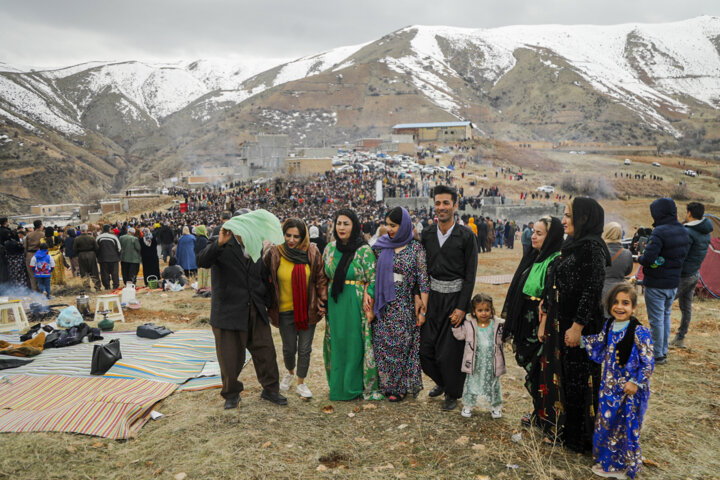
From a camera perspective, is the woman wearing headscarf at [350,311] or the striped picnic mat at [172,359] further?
the striped picnic mat at [172,359]

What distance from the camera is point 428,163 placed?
48.1m

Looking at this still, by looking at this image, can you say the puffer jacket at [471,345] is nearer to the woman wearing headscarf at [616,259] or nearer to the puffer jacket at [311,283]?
the puffer jacket at [311,283]

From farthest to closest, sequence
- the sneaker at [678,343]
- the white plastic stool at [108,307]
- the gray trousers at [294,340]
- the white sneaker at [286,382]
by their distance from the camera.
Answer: the white plastic stool at [108,307] → the sneaker at [678,343] → the white sneaker at [286,382] → the gray trousers at [294,340]

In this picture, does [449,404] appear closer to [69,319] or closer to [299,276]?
[299,276]

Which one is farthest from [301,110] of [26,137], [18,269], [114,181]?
[18,269]

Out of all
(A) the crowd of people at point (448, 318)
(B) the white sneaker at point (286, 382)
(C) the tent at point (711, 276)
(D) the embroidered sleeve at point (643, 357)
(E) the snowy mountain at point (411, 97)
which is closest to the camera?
(D) the embroidered sleeve at point (643, 357)

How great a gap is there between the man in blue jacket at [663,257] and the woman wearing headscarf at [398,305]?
2293mm

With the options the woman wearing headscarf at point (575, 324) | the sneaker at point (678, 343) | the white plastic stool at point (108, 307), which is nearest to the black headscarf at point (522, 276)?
the woman wearing headscarf at point (575, 324)

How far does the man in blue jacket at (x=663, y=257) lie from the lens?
3.97 meters

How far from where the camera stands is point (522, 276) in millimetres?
3035

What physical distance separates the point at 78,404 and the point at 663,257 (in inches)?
199

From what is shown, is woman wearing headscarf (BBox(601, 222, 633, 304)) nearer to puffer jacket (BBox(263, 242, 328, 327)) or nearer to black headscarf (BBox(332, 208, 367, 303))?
black headscarf (BBox(332, 208, 367, 303))

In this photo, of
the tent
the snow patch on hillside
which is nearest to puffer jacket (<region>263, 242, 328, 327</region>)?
the tent

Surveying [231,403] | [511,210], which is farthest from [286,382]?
[511,210]
